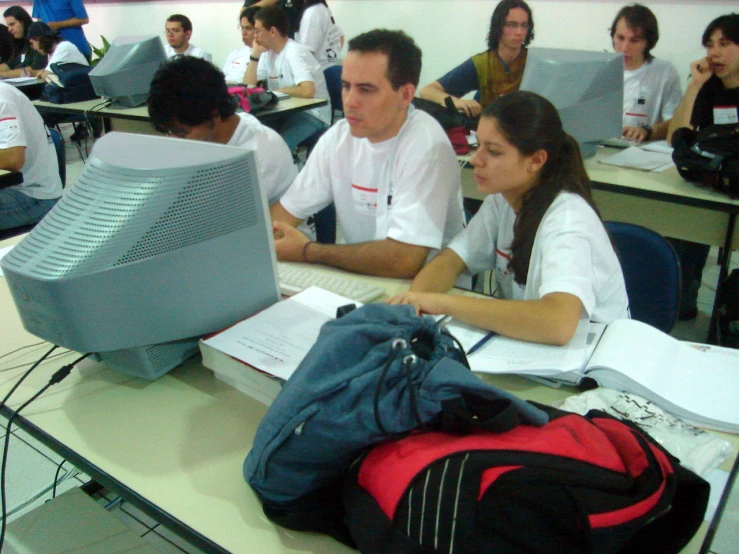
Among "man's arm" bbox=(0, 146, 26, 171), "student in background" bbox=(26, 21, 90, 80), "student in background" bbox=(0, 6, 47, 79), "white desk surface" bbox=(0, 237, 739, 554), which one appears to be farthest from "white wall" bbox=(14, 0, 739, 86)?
"white desk surface" bbox=(0, 237, 739, 554)

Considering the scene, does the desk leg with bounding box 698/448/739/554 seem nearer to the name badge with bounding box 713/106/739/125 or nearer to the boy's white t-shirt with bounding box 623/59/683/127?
the name badge with bounding box 713/106/739/125

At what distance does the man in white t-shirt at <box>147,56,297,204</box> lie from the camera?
5.92ft

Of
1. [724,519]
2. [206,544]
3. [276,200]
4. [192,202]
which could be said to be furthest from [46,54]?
[724,519]

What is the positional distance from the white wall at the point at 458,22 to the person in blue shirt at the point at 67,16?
83cm

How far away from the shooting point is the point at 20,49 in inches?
233

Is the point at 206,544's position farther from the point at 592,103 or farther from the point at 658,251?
the point at 592,103

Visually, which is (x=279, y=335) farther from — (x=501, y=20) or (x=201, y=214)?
(x=501, y=20)

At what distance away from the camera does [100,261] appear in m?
0.88

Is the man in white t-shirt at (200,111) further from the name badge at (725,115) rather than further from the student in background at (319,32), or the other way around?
the student in background at (319,32)

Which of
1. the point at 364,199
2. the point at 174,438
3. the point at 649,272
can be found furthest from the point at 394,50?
the point at 174,438

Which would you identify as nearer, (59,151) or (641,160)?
(641,160)

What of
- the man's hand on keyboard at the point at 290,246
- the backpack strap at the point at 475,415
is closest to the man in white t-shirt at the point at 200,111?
the man's hand on keyboard at the point at 290,246

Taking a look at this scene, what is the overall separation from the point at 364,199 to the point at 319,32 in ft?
10.7

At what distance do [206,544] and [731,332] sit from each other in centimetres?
201
